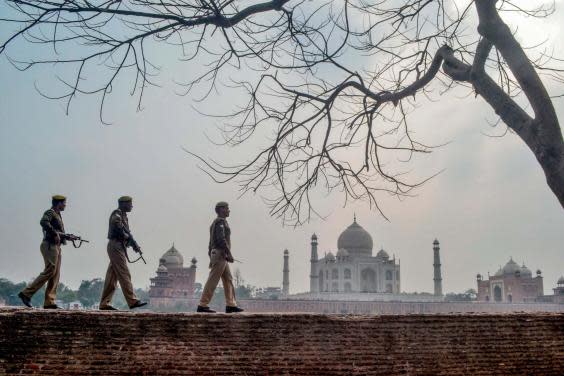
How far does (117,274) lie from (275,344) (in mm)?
2005

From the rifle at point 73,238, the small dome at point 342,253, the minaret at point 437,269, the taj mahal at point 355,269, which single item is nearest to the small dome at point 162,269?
the taj mahal at point 355,269

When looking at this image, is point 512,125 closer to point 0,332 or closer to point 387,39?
point 387,39

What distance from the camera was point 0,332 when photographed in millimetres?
4895

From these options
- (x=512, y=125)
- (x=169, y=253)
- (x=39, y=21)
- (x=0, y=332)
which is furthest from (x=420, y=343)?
(x=169, y=253)

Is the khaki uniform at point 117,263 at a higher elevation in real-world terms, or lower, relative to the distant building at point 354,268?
lower

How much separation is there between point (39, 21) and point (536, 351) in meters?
5.90

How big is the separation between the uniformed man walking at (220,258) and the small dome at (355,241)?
4554cm

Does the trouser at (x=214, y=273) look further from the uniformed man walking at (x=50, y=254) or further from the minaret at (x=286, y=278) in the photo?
the minaret at (x=286, y=278)

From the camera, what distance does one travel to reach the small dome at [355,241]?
51.1 m

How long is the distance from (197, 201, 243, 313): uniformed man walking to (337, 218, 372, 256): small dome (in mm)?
45535

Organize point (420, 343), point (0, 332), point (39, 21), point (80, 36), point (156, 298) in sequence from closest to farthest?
point (39, 21) < point (80, 36) < point (0, 332) < point (420, 343) < point (156, 298)

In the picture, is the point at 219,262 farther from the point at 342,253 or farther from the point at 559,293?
the point at 559,293

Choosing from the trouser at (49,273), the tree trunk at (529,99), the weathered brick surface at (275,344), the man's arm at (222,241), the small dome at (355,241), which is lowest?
the weathered brick surface at (275,344)

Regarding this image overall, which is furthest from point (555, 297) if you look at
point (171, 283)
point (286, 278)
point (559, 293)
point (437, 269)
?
point (171, 283)
